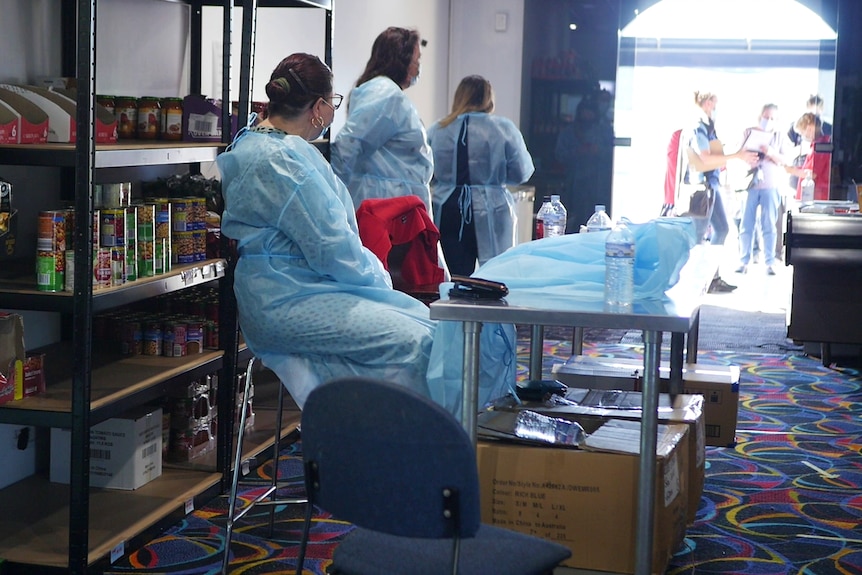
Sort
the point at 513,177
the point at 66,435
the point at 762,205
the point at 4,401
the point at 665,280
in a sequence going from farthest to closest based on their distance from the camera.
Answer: the point at 762,205, the point at 513,177, the point at 66,435, the point at 4,401, the point at 665,280

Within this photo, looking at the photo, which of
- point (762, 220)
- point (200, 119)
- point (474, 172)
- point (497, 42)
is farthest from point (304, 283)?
point (762, 220)

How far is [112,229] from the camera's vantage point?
2.98m

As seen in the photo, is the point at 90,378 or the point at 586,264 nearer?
the point at 90,378

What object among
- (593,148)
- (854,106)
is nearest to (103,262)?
(593,148)

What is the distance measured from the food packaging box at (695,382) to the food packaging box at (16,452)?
1724 mm

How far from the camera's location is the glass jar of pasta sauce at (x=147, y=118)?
3512 millimetres

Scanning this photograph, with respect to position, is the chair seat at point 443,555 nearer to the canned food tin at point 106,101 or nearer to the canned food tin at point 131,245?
the canned food tin at point 131,245

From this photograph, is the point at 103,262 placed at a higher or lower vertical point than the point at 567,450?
higher

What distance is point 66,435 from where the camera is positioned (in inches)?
135

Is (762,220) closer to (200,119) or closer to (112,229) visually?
(200,119)

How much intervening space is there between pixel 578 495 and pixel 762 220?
7.13 m

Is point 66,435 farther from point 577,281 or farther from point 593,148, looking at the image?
point 593,148

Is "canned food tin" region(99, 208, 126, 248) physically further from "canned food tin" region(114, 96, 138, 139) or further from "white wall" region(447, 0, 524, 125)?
"white wall" region(447, 0, 524, 125)

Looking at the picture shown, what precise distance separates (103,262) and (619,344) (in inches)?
159
